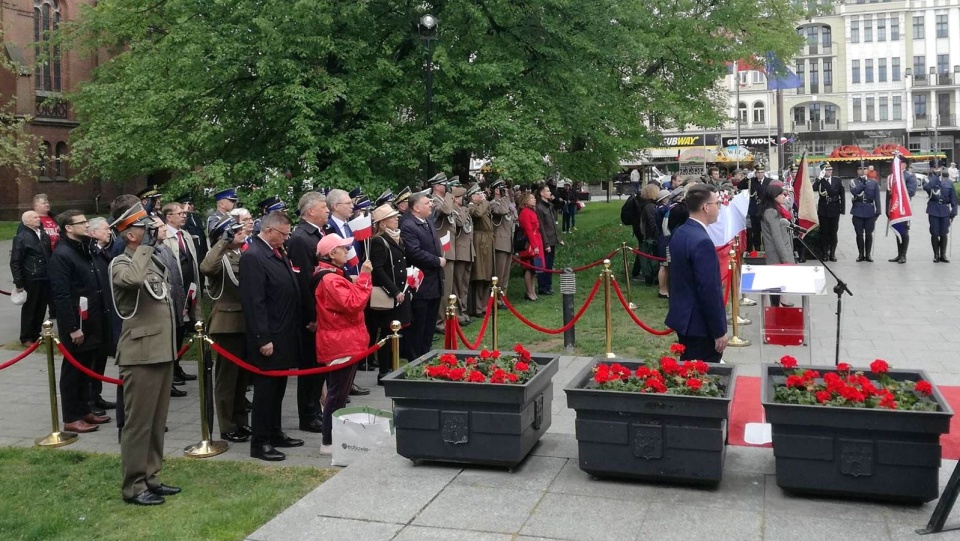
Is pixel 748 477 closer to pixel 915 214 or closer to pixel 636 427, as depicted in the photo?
pixel 636 427

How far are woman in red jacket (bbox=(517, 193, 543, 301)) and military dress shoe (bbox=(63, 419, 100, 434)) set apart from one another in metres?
9.28

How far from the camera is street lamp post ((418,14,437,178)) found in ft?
51.0

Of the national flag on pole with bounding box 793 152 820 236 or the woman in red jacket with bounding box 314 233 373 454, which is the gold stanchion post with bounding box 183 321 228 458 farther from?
the national flag on pole with bounding box 793 152 820 236

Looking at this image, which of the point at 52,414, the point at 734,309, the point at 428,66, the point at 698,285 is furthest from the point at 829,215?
the point at 52,414

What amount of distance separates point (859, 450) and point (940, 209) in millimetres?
16643

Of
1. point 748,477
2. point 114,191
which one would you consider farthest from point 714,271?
point 114,191

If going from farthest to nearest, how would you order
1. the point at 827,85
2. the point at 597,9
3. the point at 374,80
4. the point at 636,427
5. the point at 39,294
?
the point at 827,85 < the point at 597,9 < the point at 374,80 < the point at 39,294 < the point at 636,427

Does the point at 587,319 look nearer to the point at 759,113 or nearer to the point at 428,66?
the point at 428,66

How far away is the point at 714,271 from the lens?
7359 millimetres

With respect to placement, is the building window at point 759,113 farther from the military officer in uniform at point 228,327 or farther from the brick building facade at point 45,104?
the military officer in uniform at point 228,327

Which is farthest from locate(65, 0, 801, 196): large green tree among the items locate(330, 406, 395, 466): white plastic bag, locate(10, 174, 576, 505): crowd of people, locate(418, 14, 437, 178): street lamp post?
locate(330, 406, 395, 466): white plastic bag

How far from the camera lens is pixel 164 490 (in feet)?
22.4

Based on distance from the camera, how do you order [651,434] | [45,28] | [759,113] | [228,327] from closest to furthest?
[651,434]
[228,327]
[45,28]
[759,113]

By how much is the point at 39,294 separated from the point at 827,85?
89.3 m
